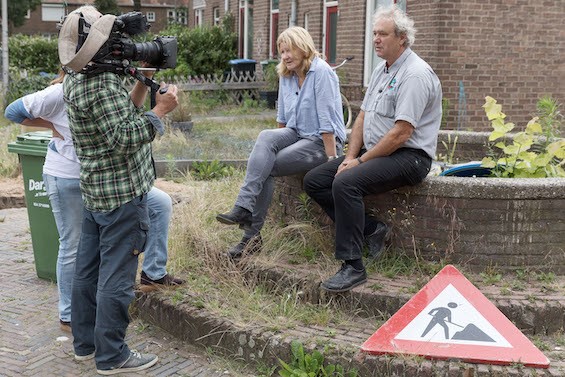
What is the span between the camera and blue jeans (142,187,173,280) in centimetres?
492

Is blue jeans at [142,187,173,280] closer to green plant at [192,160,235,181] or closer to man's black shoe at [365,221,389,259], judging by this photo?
man's black shoe at [365,221,389,259]

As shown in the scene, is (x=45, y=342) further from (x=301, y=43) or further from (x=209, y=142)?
(x=209, y=142)

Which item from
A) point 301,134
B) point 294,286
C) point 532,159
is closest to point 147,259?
point 294,286

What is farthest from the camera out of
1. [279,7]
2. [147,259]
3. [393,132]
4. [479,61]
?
[279,7]

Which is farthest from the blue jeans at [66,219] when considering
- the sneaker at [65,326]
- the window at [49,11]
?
the window at [49,11]

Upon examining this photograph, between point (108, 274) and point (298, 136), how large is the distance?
73.4 inches

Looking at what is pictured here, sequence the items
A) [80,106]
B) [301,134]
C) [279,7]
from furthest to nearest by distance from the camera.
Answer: [279,7] < [301,134] < [80,106]

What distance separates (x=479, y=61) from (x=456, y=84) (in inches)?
19.0

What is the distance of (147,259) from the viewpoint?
17.0 feet

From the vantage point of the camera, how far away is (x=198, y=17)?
1081 inches

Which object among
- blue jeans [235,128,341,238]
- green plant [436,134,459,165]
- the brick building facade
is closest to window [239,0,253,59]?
the brick building facade

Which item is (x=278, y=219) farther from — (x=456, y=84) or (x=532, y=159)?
(x=456, y=84)

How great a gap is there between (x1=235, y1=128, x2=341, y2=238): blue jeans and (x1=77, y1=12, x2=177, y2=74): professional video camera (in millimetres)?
1220

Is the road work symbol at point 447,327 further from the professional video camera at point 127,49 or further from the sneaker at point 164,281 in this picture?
the professional video camera at point 127,49
